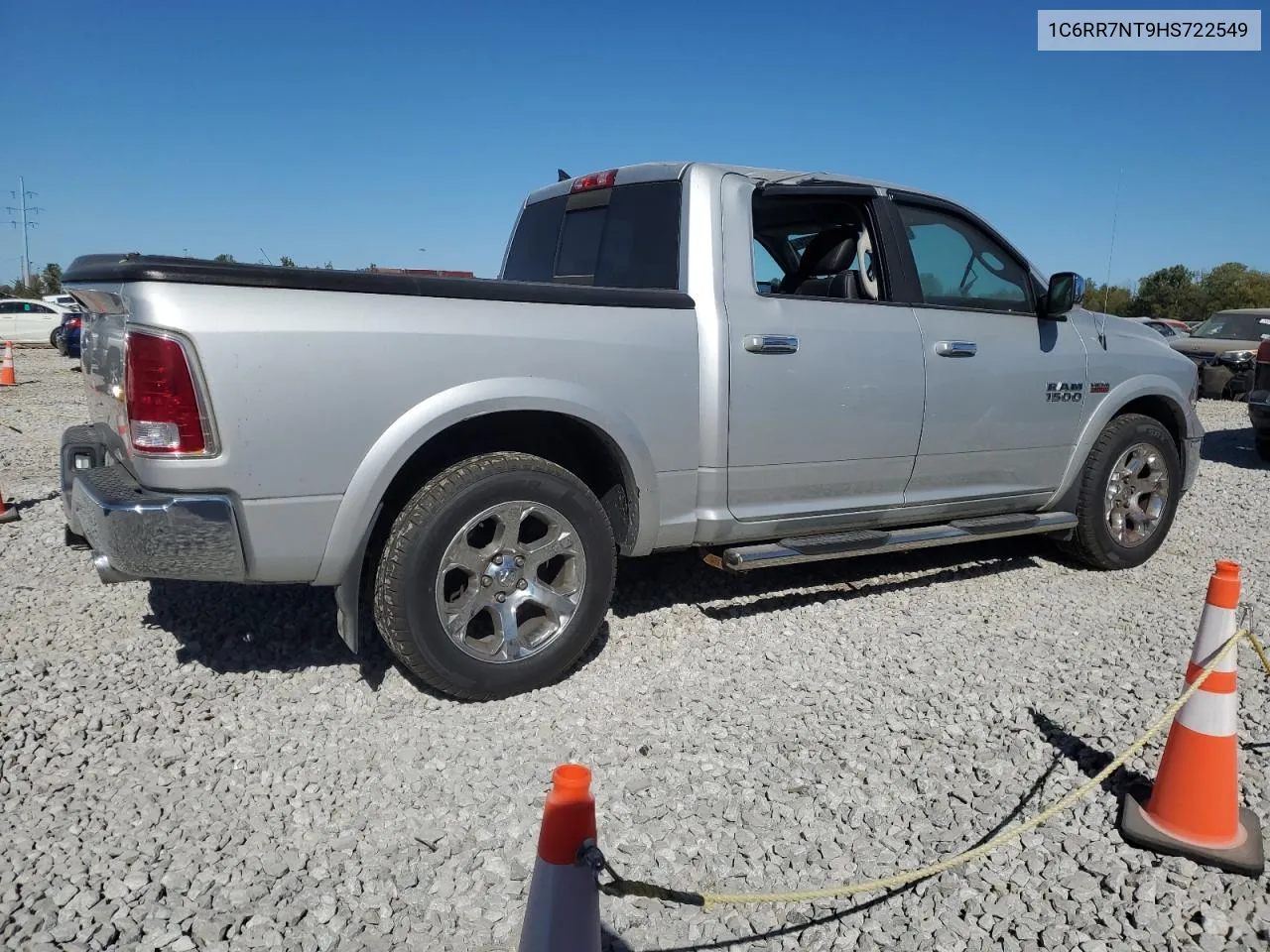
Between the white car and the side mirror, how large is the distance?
29.2 meters

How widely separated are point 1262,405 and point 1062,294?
629 cm

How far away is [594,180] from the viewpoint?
178 inches

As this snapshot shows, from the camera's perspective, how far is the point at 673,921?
2.33 m

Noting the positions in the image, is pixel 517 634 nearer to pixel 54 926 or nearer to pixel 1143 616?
pixel 54 926

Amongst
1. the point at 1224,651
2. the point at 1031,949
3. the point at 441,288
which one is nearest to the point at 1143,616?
the point at 1224,651

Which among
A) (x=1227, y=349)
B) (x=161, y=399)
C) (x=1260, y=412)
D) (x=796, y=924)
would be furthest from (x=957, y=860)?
(x=1227, y=349)

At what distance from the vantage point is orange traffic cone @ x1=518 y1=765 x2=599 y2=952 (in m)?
1.68

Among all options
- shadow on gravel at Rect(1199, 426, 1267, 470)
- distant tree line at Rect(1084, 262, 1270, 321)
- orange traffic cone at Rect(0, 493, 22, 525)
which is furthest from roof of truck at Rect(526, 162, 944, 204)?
distant tree line at Rect(1084, 262, 1270, 321)

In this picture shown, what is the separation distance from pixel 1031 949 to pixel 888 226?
3.19 m

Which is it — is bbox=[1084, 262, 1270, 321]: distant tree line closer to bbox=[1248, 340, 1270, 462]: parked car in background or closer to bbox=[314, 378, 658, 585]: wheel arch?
bbox=[1248, 340, 1270, 462]: parked car in background

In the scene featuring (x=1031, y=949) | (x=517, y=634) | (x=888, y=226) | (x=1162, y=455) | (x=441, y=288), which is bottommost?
(x=1031, y=949)

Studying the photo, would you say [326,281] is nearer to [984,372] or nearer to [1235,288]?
[984,372]

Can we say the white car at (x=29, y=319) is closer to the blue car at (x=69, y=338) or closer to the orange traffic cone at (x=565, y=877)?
the blue car at (x=69, y=338)

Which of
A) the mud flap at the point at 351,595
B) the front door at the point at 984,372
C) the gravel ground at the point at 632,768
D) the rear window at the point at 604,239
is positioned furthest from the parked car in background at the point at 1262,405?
the mud flap at the point at 351,595
